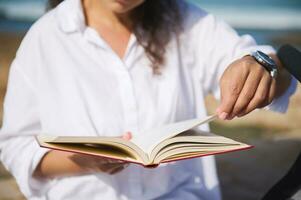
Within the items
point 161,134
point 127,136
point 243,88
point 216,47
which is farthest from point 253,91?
point 216,47

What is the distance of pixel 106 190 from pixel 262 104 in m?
0.46

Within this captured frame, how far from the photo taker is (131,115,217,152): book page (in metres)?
1.29

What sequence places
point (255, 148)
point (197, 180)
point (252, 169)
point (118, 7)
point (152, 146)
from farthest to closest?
point (255, 148), point (252, 169), point (197, 180), point (118, 7), point (152, 146)

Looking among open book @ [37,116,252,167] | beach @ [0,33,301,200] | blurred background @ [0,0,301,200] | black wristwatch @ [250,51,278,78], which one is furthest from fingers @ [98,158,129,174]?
beach @ [0,33,301,200]

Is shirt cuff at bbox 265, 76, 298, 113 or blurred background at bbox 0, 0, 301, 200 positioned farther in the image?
blurred background at bbox 0, 0, 301, 200

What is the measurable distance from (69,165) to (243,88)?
495 mm

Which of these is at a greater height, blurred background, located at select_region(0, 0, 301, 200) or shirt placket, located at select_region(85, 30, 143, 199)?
shirt placket, located at select_region(85, 30, 143, 199)

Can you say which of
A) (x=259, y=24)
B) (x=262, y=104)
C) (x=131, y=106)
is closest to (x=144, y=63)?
(x=131, y=106)

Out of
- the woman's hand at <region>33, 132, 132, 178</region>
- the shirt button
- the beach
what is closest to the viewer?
the woman's hand at <region>33, 132, 132, 178</region>

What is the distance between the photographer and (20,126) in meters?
1.59

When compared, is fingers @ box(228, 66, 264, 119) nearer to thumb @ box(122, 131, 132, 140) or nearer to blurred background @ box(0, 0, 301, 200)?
thumb @ box(122, 131, 132, 140)

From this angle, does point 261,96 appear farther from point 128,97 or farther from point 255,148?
point 255,148

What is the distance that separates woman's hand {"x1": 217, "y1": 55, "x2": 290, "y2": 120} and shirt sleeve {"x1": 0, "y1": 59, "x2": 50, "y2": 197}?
51cm

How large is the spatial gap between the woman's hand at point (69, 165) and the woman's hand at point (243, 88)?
10.8 inches
